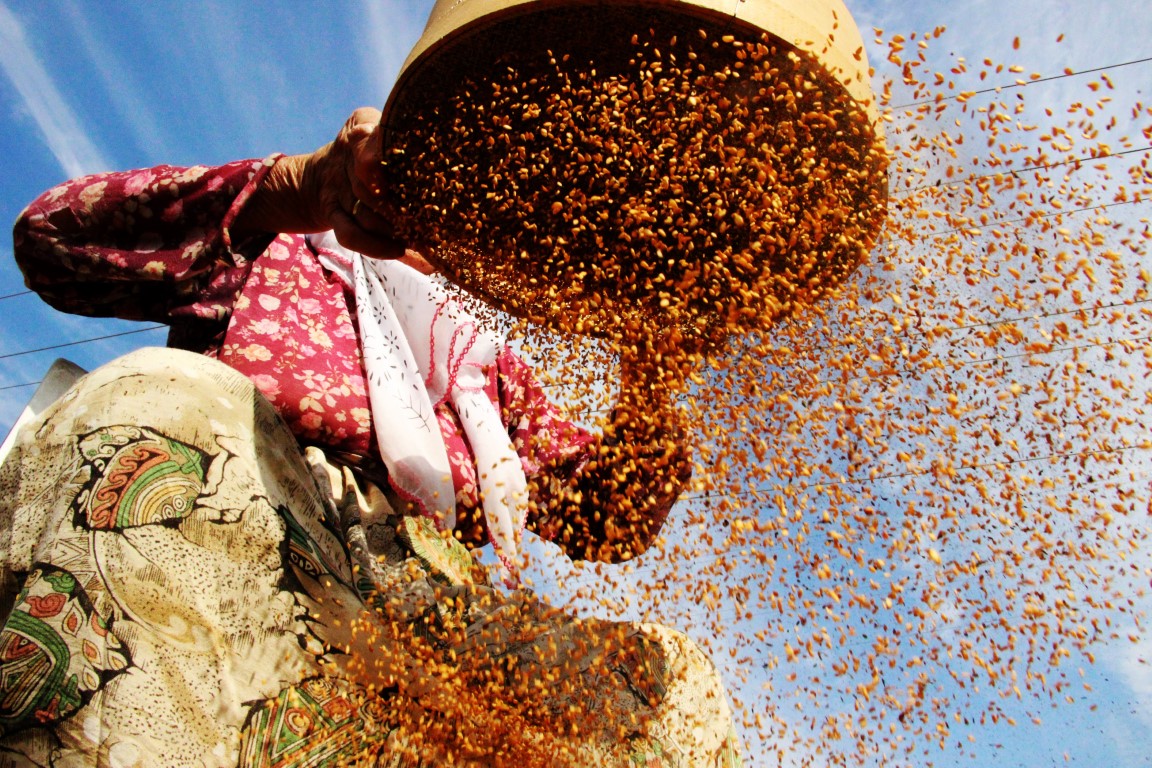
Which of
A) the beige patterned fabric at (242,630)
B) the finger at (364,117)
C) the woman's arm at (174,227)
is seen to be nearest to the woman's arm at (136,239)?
the woman's arm at (174,227)

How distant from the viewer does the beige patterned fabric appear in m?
1.03

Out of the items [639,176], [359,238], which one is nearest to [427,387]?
[359,238]

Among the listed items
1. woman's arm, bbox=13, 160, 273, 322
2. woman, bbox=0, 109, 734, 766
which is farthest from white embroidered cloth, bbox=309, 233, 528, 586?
woman's arm, bbox=13, 160, 273, 322

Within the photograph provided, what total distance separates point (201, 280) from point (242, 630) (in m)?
0.74

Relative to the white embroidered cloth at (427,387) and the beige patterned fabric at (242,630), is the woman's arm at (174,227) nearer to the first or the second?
the white embroidered cloth at (427,387)

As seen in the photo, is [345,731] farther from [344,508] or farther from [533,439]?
[533,439]

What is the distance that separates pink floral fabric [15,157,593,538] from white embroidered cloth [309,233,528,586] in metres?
0.05

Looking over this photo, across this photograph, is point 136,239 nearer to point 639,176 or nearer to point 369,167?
point 369,167

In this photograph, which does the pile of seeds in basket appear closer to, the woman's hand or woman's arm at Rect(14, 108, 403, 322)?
the woman's hand

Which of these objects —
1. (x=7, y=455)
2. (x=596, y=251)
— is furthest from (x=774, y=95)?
(x=7, y=455)

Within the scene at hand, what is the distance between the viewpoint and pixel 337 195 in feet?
5.23

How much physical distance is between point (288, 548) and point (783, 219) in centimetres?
80

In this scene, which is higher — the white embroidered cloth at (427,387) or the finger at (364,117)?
the finger at (364,117)

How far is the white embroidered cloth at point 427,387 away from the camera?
1.61 meters
